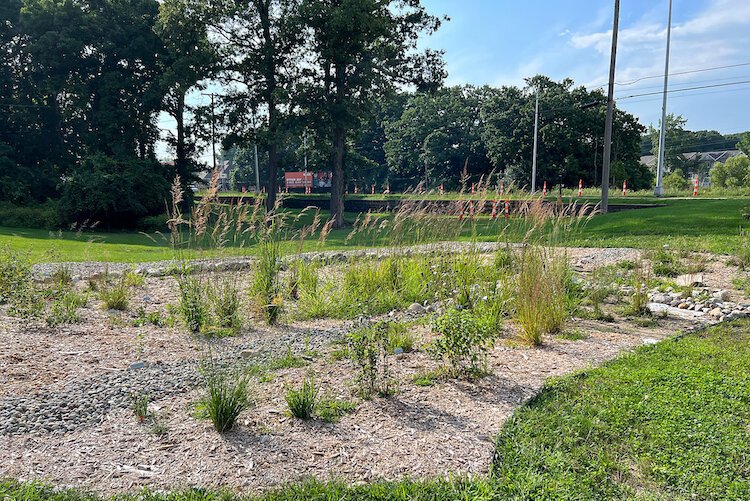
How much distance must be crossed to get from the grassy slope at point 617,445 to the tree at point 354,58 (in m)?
15.3

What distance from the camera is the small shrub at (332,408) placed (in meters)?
3.03

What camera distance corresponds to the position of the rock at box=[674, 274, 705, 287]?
6199 mm

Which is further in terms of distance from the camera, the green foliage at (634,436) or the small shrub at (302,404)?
the small shrub at (302,404)

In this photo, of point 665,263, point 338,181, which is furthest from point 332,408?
point 338,181

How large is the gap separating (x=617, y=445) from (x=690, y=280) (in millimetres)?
4588

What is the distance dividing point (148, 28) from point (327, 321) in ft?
77.0

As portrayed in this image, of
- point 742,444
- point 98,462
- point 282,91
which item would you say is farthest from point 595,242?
point 282,91

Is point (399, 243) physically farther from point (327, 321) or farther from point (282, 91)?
point (282, 91)

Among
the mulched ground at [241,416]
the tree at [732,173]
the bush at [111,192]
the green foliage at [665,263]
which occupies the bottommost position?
the mulched ground at [241,416]

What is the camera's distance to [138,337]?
4637 millimetres

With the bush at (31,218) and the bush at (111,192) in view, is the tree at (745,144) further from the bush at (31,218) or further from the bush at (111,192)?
the bush at (31,218)

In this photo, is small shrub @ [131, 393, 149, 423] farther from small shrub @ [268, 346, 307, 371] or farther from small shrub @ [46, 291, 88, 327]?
small shrub @ [46, 291, 88, 327]

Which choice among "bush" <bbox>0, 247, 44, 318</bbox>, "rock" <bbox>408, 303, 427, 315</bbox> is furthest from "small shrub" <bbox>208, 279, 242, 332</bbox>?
"rock" <bbox>408, 303, 427, 315</bbox>

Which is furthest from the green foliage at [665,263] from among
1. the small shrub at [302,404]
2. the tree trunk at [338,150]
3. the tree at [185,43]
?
the tree at [185,43]
